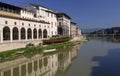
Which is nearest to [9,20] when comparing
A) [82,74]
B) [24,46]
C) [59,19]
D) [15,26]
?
[15,26]

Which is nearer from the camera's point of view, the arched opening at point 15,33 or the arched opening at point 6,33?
the arched opening at point 6,33

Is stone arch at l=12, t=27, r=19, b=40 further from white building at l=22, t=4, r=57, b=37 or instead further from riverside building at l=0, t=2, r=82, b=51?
white building at l=22, t=4, r=57, b=37

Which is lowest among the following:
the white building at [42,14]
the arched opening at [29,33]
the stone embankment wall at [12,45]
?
the stone embankment wall at [12,45]

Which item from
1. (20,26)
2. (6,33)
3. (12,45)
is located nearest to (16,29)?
(20,26)

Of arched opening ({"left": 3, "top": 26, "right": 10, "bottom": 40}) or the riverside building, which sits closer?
the riverside building

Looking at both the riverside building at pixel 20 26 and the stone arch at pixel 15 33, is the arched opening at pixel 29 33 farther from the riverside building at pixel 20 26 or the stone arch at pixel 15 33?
the stone arch at pixel 15 33

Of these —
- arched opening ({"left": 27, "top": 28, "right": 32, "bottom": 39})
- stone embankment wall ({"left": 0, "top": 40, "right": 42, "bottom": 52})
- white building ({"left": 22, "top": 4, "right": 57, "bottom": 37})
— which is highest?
white building ({"left": 22, "top": 4, "right": 57, "bottom": 37})

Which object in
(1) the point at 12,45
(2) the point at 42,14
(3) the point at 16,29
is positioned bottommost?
(1) the point at 12,45

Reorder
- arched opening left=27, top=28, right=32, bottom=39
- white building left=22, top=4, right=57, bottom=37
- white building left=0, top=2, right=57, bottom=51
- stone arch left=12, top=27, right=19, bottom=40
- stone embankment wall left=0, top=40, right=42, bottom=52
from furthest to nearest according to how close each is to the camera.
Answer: white building left=22, top=4, right=57, bottom=37 < arched opening left=27, top=28, right=32, bottom=39 < stone arch left=12, top=27, right=19, bottom=40 < white building left=0, top=2, right=57, bottom=51 < stone embankment wall left=0, top=40, right=42, bottom=52

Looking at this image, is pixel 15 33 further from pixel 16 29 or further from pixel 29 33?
pixel 29 33

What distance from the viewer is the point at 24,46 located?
47250 mm

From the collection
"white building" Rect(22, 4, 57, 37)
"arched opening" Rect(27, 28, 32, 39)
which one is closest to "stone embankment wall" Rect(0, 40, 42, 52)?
"arched opening" Rect(27, 28, 32, 39)

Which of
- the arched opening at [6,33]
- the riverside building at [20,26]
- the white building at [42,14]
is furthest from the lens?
the white building at [42,14]

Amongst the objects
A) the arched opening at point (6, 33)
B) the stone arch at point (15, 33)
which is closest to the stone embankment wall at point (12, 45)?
the stone arch at point (15, 33)
